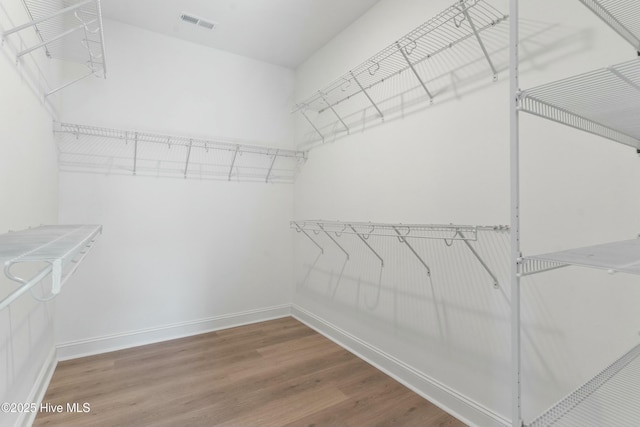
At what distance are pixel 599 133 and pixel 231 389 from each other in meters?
2.23

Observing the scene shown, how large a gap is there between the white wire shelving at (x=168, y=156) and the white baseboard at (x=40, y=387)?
1.35 metres

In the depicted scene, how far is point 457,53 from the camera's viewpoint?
5.75 feet

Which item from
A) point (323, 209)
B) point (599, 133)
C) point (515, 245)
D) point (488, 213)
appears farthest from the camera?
point (323, 209)

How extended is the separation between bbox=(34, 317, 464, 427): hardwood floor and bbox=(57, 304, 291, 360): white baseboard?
0.08 meters

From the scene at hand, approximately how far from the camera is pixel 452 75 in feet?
5.82

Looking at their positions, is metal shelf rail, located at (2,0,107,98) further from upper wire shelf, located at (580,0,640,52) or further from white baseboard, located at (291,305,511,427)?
white baseboard, located at (291,305,511,427)

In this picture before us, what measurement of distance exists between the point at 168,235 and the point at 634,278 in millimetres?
2912

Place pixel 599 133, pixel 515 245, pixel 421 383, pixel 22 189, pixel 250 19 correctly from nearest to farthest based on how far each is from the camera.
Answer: pixel 515 245, pixel 599 133, pixel 22 189, pixel 421 383, pixel 250 19

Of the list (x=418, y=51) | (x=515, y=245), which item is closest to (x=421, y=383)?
(x=515, y=245)

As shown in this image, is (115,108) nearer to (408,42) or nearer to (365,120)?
(365,120)

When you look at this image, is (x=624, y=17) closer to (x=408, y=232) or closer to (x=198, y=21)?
(x=408, y=232)

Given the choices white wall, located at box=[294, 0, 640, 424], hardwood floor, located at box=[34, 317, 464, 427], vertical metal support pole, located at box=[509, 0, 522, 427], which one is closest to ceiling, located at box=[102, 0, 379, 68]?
white wall, located at box=[294, 0, 640, 424]

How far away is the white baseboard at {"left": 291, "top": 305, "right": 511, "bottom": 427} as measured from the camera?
1.58 meters

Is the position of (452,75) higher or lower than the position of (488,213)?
higher
